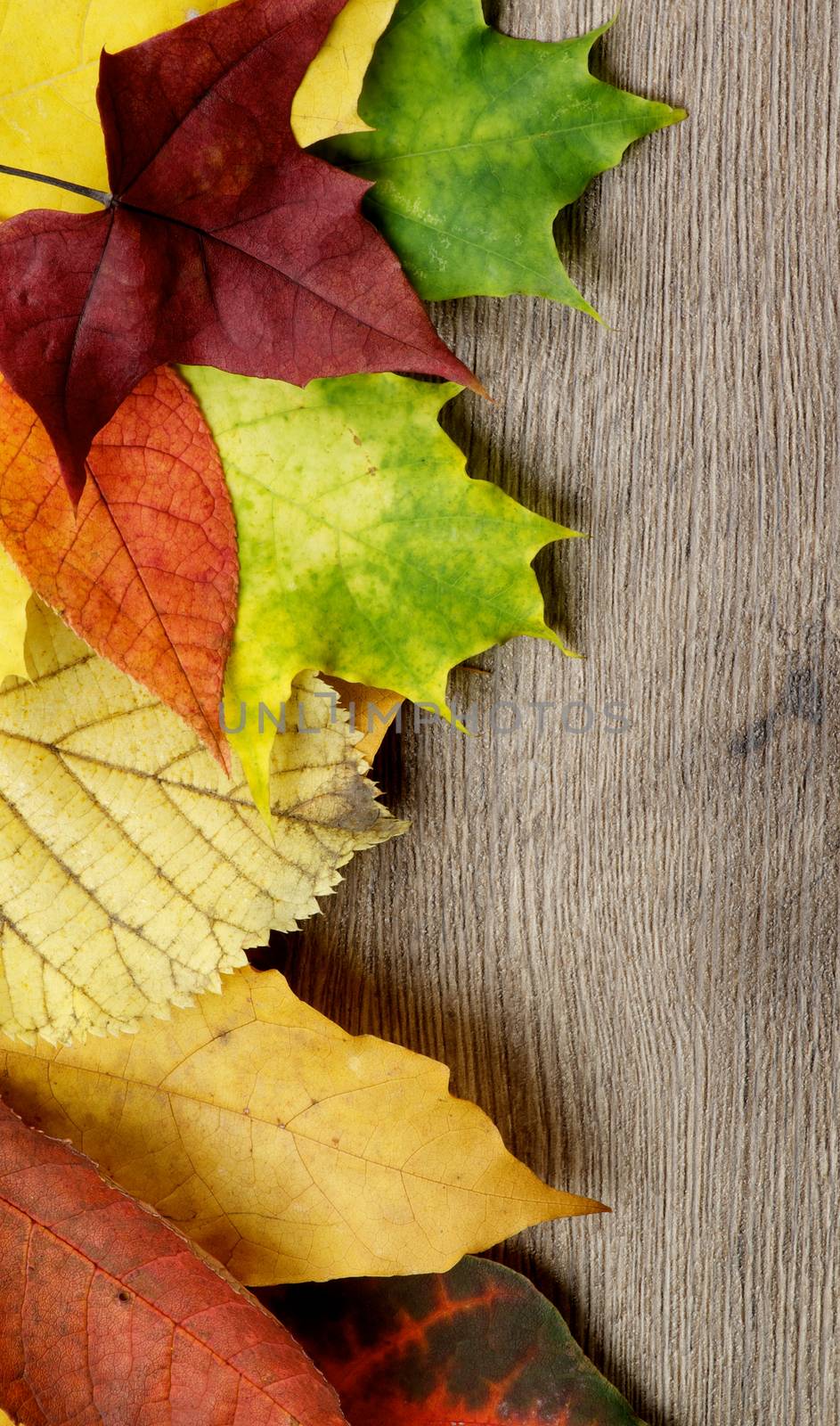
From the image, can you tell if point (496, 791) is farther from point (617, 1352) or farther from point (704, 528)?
point (617, 1352)

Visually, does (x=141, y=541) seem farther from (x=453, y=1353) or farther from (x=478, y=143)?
(x=453, y=1353)

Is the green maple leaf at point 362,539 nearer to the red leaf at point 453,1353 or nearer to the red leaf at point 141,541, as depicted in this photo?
the red leaf at point 141,541

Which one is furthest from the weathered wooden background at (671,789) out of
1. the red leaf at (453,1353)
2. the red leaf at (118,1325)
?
the red leaf at (118,1325)

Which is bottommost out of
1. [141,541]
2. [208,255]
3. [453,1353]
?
[453,1353]

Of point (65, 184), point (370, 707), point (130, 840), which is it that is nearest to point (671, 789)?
point (370, 707)

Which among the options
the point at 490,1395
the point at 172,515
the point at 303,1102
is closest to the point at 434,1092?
the point at 303,1102

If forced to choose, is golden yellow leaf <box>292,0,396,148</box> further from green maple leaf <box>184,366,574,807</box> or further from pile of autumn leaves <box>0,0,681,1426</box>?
green maple leaf <box>184,366,574,807</box>
